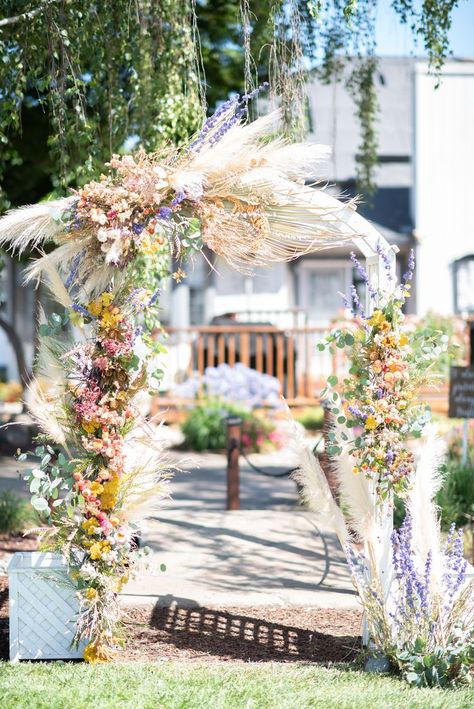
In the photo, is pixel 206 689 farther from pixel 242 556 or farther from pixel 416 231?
pixel 416 231

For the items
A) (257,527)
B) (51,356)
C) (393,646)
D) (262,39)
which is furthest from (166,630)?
(262,39)

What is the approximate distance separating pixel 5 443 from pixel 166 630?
8.49 meters

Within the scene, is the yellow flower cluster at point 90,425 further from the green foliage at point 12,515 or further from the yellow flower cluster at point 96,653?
the green foliage at point 12,515

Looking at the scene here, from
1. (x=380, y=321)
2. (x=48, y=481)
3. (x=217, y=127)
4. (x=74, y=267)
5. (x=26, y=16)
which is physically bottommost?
(x=48, y=481)

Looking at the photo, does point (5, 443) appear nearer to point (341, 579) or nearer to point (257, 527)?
point (257, 527)

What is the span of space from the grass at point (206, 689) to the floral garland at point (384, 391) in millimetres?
983

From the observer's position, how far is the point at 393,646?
432cm

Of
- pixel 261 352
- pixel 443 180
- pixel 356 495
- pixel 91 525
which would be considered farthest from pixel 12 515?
pixel 443 180

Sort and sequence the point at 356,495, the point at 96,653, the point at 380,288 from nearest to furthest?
the point at 96,653
the point at 356,495
the point at 380,288

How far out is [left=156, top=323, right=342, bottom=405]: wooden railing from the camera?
13969 mm

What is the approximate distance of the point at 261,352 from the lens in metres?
14.0

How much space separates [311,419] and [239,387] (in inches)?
46.7

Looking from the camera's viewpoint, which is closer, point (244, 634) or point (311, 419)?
point (244, 634)

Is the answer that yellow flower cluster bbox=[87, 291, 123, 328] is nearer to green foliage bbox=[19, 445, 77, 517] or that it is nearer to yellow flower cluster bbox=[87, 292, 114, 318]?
yellow flower cluster bbox=[87, 292, 114, 318]
